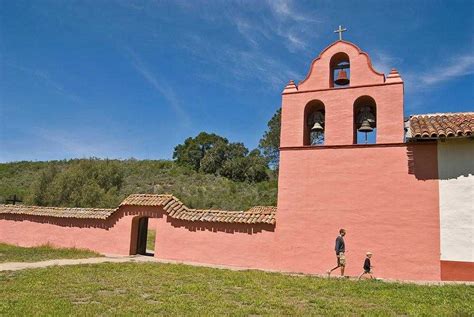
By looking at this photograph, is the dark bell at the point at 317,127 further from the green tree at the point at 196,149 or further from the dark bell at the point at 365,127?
the green tree at the point at 196,149

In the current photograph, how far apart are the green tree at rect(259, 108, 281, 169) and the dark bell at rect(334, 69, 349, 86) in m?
22.5

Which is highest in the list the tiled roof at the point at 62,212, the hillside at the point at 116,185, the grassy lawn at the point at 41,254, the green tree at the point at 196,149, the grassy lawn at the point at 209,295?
the green tree at the point at 196,149

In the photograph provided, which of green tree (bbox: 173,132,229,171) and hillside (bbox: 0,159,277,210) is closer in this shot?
hillside (bbox: 0,159,277,210)

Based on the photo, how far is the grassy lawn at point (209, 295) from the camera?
264 inches

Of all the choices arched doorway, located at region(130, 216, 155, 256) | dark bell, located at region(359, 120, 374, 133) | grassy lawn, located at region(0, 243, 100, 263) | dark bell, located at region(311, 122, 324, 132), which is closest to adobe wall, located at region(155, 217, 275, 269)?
arched doorway, located at region(130, 216, 155, 256)

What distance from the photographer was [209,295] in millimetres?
7852

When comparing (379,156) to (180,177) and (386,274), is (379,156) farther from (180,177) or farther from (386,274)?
(180,177)

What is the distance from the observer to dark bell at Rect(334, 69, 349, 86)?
40.9 feet

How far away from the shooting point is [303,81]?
41.7 feet

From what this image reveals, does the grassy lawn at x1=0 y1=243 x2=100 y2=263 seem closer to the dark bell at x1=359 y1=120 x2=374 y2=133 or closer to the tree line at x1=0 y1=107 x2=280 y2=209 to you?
the dark bell at x1=359 y1=120 x2=374 y2=133

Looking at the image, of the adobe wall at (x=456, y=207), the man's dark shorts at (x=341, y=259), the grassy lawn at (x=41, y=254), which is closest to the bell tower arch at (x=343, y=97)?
the adobe wall at (x=456, y=207)

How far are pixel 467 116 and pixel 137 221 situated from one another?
39.5 ft

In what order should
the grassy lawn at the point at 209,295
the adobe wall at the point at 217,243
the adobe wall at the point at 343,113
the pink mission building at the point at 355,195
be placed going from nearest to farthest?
the grassy lawn at the point at 209,295, the pink mission building at the point at 355,195, the adobe wall at the point at 343,113, the adobe wall at the point at 217,243

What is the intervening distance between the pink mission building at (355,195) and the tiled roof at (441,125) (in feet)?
0.09
